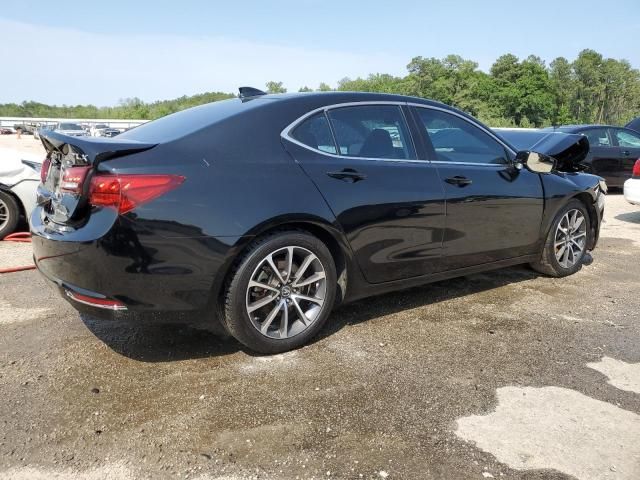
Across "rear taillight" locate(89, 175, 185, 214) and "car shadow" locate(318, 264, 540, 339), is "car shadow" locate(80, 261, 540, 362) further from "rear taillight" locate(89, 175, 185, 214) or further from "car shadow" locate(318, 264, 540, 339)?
"rear taillight" locate(89, 175, 185, 214)

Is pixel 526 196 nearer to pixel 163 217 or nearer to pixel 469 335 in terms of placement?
pixel 469 335

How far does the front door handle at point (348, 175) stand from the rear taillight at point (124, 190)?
1061mm

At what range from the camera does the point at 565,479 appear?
6.86ft

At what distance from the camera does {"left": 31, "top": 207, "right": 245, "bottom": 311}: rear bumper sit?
2639 millimetres

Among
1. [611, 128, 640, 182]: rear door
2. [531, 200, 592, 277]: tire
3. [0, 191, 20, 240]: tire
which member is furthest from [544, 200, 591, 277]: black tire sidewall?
[611, 128, 640, 182]: rear door

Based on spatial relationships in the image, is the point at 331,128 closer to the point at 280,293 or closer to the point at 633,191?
the point at 280,293

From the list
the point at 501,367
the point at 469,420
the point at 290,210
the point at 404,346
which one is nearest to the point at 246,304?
the point at 290,210

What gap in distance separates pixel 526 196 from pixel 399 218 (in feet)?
4.73

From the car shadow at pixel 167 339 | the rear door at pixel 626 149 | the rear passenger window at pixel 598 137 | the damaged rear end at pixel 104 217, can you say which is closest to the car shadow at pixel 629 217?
the rear passenger window at pixel 598 137

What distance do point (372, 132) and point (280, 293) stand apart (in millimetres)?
1276

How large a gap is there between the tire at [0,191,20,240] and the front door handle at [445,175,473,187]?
5112 mm

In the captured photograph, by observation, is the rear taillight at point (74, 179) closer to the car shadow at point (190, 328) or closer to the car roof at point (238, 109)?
the car roof at point (238, 109)

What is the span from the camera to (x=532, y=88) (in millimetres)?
82312

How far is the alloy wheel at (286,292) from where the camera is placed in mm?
3047
